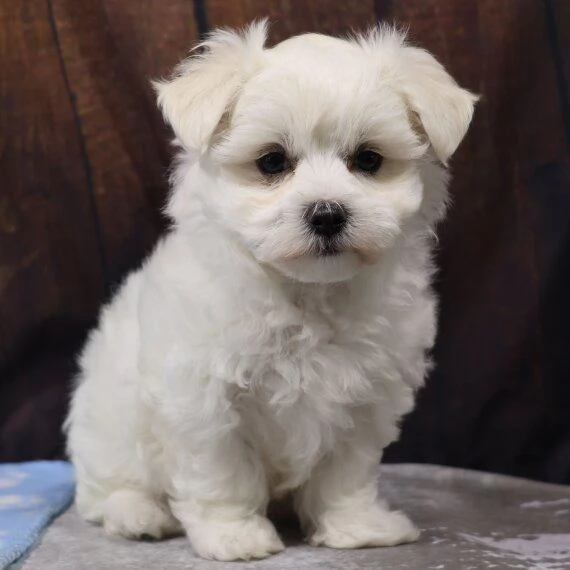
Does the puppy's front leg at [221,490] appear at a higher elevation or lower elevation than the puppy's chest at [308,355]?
lower

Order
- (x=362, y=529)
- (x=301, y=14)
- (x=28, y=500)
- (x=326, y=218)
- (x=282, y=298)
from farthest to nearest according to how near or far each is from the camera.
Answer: (x=301, y=14) < (x=28, y=500) < (x=362, y=529) < (x=282, y=298) < (x=326, y=218)

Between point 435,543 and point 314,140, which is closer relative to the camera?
point 314,140

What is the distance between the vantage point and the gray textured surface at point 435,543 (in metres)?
2.45

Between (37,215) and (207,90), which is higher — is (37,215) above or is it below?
below

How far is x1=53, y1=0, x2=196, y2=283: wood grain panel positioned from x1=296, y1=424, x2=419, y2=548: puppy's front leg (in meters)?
1.10

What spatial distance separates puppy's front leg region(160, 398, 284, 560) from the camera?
2479 millimetres

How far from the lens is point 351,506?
2.64m

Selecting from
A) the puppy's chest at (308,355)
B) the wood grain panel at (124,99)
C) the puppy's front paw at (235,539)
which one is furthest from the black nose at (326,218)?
the wood grain panel at (124,99)

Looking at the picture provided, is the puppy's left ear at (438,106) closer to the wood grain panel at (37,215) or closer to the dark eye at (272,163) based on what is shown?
the dark eye at (272,163)

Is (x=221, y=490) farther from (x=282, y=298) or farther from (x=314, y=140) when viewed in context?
(x=314, y=140)

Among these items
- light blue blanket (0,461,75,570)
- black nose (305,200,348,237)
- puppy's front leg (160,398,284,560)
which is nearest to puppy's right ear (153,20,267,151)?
black nose (305,200,348,237)

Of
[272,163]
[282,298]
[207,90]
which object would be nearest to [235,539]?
[282,298]

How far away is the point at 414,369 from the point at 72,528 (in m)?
1.03

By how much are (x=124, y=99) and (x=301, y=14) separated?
62 centimetres
